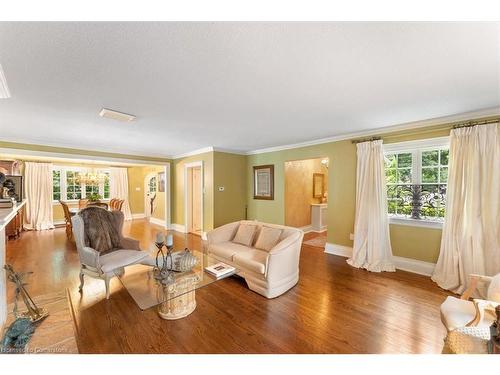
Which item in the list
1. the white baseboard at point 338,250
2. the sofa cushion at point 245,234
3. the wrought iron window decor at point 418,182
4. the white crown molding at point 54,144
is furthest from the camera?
the white crown molding at point 54,144

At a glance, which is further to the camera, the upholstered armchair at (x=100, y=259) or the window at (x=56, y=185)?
the window at (x=56, y=185)

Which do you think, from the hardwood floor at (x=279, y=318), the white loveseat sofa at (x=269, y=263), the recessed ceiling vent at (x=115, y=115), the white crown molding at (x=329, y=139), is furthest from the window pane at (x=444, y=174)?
the recessed ceiling vent at (x=115, y=115)

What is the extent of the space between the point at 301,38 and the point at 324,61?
0.35 metres

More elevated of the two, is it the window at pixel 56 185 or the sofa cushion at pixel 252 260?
the window at pixel 56 185

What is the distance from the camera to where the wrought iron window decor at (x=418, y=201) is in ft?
10.0

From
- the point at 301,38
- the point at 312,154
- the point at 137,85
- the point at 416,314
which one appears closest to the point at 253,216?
the point at 312,154

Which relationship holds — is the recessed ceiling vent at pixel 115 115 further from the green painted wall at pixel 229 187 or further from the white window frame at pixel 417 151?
the white window frame at pixel 417 151

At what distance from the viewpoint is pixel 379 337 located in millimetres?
1774

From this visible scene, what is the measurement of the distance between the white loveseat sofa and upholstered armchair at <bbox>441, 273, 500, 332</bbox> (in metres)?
1.42

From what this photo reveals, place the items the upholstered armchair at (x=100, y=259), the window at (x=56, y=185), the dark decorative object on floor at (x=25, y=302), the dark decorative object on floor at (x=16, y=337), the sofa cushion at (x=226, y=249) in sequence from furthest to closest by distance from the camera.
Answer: the window at (x=56, y=185) → the sofa cushion at (x=226, y=249) → the upholstered armchair at (x=100, y=259) → the dark decorative object on floor at (x=25, y=302) → the dark decorative object on floor at (x=16, y=337)

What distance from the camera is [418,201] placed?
323 cm

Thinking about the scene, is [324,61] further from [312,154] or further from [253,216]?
[253,216]

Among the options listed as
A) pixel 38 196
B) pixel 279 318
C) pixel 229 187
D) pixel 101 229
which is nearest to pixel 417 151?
pixel 279 318

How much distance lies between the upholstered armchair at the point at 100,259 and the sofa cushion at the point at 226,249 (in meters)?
0.95
